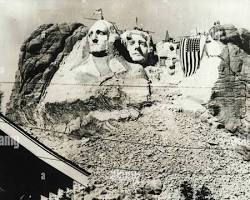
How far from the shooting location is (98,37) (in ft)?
39.4

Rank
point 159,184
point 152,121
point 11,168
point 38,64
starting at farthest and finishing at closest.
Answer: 1. point 38,64
2. point 152,121
3. point 159,184
4. point 11,168

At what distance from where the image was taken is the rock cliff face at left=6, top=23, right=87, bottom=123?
12.2 meters

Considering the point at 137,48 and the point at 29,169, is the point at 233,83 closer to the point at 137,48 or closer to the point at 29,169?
the point at 137,48

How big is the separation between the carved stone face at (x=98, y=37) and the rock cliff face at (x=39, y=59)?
0.31 m

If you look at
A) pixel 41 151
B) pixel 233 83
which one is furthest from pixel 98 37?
pixel 41 151

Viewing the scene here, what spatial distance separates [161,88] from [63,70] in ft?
8.61

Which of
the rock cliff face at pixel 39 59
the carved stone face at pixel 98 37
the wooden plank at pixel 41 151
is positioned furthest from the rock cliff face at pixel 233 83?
the wooden plank at pixel 41 151

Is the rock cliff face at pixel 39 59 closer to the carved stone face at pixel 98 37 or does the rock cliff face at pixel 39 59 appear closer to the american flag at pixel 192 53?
the carved stone face at pixel 98 37

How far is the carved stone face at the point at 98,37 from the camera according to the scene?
1193 centimetres

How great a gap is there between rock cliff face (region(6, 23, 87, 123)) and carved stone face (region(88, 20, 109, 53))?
1.00 ft

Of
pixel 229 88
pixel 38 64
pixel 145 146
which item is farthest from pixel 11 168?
pixel 229 88

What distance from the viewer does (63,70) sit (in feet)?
39.9

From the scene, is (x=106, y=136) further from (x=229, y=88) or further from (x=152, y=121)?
(x=229, y=88)

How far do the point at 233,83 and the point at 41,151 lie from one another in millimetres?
5849
